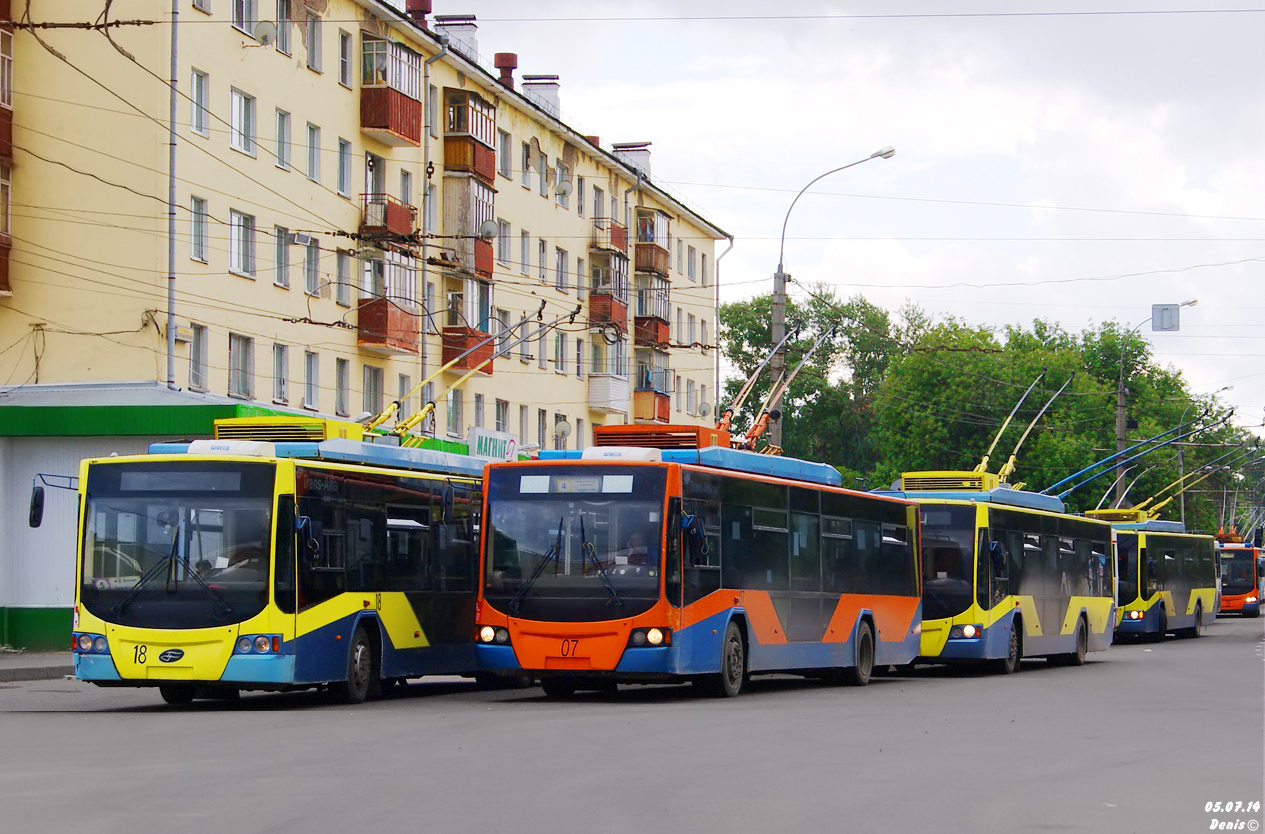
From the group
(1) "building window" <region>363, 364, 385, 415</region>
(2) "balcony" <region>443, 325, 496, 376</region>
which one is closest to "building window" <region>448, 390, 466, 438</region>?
(2) "balcony" <region>443, 325, 496, 376</region>

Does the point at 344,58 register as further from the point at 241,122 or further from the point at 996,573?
the point at 996,573

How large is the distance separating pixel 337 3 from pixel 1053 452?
4870 centimetres

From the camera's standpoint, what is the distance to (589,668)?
18797mm

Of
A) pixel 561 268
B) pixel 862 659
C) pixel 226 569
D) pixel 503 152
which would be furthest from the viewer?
pixel 561 268

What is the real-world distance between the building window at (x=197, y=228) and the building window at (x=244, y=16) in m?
3.66

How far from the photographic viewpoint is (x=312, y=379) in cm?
3975

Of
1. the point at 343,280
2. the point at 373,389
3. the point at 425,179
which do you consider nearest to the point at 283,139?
the point at 343,280

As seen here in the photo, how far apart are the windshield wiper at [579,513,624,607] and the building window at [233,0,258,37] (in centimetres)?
2023

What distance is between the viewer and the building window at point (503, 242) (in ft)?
167

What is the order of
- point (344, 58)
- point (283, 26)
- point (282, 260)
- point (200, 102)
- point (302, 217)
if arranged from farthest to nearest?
point (344, 58), point (302, 217), point (283, 26), point (282, 260), point (200, 102)

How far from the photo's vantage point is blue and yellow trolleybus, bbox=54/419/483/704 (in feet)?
58.0

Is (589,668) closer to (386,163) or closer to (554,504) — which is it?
(554,504)

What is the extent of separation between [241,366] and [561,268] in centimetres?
2016

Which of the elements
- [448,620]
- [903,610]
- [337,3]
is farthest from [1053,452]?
[448,620]
